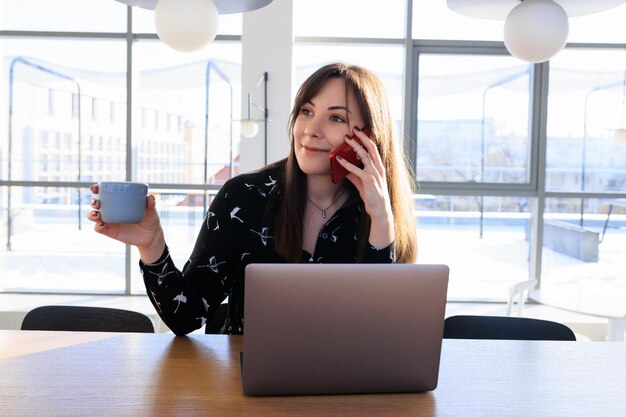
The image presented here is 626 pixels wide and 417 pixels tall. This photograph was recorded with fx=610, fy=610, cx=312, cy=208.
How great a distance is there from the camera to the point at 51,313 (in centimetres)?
177

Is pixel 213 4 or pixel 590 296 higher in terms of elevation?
pixel 213 4

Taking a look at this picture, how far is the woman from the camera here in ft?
5.07

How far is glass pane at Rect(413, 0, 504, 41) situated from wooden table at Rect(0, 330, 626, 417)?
4.06 m

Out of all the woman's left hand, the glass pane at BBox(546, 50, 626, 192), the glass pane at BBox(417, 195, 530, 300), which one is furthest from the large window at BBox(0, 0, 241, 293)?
the woman's left hand

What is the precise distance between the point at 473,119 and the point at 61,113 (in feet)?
11.6

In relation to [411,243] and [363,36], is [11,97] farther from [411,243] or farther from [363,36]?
[411,243]

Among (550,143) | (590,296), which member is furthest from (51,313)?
(550,143)

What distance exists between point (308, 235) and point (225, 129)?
11.9 feet

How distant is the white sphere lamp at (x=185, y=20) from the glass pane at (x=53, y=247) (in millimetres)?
3830

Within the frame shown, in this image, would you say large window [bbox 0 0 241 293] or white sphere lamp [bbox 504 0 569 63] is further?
large window [bbox 0 0 241 293]

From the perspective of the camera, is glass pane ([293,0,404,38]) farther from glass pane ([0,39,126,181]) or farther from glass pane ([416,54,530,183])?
glass pane ([0,39,126,181])

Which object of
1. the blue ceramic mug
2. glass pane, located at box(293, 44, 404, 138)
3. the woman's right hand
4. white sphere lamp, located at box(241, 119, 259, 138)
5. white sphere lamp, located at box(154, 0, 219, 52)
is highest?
glass pane, located at box(293, 44, 404, 138)

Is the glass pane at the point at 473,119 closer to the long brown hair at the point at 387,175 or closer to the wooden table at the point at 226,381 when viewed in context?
the long brown hair at the point at 387,175

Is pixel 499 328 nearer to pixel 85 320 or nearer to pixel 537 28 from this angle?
pixel 537 28
